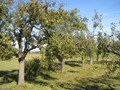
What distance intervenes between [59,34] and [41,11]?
11.4 ft

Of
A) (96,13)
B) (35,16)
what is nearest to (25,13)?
(35,16)

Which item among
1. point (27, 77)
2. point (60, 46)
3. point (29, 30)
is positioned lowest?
point (27, 77)

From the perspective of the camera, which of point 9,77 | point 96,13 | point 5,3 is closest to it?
point 96,13

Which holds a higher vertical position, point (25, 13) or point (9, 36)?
point (25, 13)

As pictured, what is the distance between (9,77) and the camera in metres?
34.6

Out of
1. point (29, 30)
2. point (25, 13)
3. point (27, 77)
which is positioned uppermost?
point (25, 13)

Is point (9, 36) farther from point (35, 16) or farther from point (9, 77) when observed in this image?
point (9, 77)

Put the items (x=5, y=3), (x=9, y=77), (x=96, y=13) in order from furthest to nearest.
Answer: (x=9, y=77) < (x=5, y=3) < (x=96, y=13)

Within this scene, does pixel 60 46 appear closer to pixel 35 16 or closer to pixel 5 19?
pixel 35 16

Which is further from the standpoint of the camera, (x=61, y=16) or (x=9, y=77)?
(x=9, y=77)

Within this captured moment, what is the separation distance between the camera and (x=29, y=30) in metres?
28.0

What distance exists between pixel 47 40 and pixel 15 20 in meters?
4.37

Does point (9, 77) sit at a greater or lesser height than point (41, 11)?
lesser

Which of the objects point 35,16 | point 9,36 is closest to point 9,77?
point 9,36
